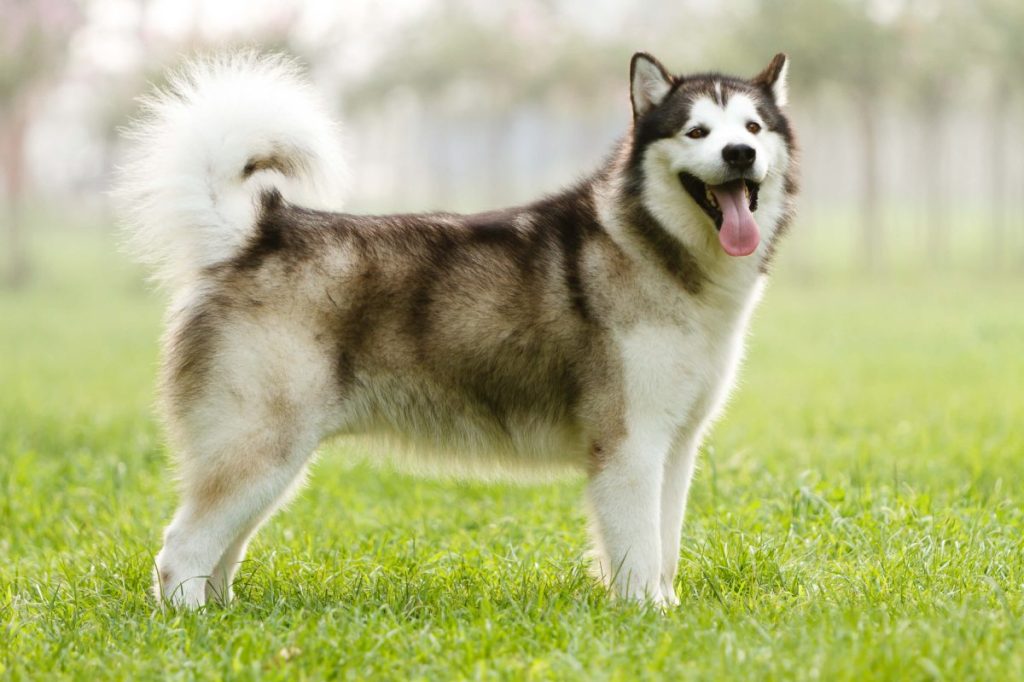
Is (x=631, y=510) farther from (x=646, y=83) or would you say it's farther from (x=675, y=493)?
(x=646, y=83)

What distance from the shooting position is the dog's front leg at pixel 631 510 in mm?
3896

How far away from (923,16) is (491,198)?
14.6m

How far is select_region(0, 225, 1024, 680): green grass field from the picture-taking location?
10.8ft

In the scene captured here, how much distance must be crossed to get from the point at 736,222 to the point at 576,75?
96.1 ft

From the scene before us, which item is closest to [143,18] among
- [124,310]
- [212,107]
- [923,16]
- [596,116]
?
[124,310]

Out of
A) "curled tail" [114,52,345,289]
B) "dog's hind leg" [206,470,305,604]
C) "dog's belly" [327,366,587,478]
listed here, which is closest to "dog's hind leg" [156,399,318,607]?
"dog's hind leg" [206,470,305,604]

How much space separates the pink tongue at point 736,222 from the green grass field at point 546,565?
1158 millimetres

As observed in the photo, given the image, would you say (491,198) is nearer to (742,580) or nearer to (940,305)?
(940,305)

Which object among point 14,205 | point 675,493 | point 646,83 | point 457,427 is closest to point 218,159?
point 457,427

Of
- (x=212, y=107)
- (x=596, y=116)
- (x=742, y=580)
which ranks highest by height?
(x=212, y=107)

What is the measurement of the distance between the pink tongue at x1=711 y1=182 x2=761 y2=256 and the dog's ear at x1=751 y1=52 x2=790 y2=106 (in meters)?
0.53

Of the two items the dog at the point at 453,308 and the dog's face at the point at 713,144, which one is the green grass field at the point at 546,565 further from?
the dog's face at the point at 713,144

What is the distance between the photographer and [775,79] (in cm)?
430

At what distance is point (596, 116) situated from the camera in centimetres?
3812
